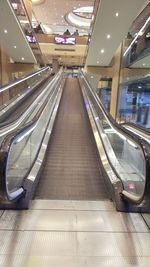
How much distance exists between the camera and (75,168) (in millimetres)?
3783

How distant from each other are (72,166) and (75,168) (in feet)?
0.28

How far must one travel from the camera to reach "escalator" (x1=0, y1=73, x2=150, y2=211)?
2256 mm

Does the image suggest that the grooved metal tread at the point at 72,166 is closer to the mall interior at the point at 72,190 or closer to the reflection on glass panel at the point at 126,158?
the mall interior at the point at 72,190

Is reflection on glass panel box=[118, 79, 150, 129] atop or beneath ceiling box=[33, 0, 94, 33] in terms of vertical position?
beneath

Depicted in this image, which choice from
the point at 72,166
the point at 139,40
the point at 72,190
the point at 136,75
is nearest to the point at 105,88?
the point at 136,75

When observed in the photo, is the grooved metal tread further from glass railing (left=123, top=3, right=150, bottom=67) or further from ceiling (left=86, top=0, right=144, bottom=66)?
glass railing (left=123, top=3, right=150, bottom=67)

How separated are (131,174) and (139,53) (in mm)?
10155

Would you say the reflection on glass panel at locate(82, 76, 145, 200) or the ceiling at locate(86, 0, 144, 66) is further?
the ceiling at locate(86, 0, 144, 66)

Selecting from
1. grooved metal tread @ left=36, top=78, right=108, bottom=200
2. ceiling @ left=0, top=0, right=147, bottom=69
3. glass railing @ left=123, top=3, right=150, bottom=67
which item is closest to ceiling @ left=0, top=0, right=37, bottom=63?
ceiling @ left=0, top=0, right=147, bottom=69

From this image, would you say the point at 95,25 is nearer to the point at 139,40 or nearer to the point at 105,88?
the point at 139,40

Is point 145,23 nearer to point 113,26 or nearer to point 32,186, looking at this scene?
point 113,26

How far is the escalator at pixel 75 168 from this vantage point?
2256mm

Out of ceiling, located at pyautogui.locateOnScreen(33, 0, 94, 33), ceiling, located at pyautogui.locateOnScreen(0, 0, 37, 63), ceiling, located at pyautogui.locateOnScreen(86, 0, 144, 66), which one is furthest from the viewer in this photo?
ceiling, located at pyautogui.locateOnScreen(33, 0, 94, 33)

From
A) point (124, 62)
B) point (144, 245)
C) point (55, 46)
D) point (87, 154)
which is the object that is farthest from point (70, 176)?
point (55, 46)
